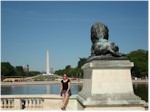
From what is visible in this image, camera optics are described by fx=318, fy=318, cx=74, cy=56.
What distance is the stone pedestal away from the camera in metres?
9.65

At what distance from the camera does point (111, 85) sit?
10000 mm

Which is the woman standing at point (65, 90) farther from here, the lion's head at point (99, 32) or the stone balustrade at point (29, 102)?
the lion's head at point (99, 32)

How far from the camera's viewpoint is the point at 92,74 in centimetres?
993

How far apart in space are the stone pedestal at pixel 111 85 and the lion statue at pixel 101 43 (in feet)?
1.41

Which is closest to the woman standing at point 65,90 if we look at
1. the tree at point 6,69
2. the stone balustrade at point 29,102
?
the stone balustrade at point 29,102

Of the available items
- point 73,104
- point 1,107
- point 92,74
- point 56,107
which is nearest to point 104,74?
point 92,74

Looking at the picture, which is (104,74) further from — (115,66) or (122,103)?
(122,103)

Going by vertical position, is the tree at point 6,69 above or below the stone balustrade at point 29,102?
above

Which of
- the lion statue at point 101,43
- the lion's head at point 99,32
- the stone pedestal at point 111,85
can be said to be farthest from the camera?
the lion's head at point 99,32

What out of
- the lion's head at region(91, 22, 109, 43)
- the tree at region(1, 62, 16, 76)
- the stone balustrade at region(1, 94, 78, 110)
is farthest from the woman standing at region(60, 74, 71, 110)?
the tree at region(1, 62, 16, 76)

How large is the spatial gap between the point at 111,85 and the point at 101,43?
1443 mm

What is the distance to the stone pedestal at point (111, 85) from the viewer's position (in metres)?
9.65

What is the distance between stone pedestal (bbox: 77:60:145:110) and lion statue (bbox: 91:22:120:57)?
0.43 m

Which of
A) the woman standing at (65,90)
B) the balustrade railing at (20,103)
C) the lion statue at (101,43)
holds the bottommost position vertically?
the balustrade railing at (20,103)
